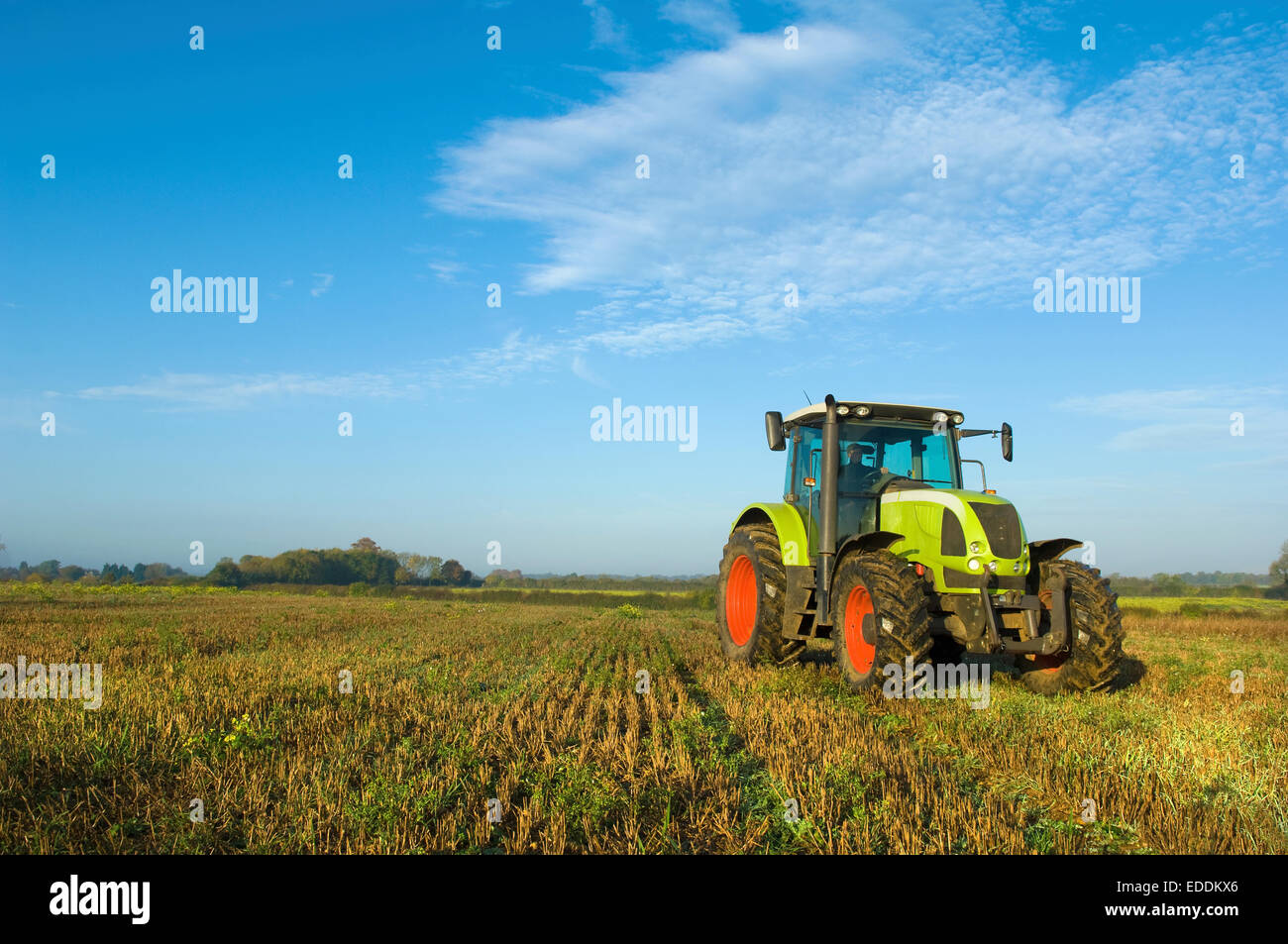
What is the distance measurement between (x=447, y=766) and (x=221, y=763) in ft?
4.67

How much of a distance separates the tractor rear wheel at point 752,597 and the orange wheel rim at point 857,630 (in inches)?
60.7

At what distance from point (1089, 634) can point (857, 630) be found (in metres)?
2.10

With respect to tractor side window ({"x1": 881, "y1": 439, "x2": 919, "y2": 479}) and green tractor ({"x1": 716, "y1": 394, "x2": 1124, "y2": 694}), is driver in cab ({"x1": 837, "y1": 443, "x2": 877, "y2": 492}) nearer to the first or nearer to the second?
green tractor ({"x1": 716, "y1": 394, "x2": 1124, "y2": 694})

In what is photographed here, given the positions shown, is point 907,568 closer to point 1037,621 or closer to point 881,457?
point 1037,621

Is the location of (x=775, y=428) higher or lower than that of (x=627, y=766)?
higher

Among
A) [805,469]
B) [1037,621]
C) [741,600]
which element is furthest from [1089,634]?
[741,600]

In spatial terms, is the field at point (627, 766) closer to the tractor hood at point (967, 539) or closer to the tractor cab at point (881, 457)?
the tractor hood at point (967, 539)

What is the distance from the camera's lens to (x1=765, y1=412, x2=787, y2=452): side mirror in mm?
8789

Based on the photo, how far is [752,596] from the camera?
34.9ft

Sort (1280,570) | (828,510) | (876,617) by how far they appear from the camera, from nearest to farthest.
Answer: (876,617) < (828,510) < (1280,570)

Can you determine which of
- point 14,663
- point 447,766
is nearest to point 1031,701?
point 447,766

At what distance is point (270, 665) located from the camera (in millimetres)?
9422
